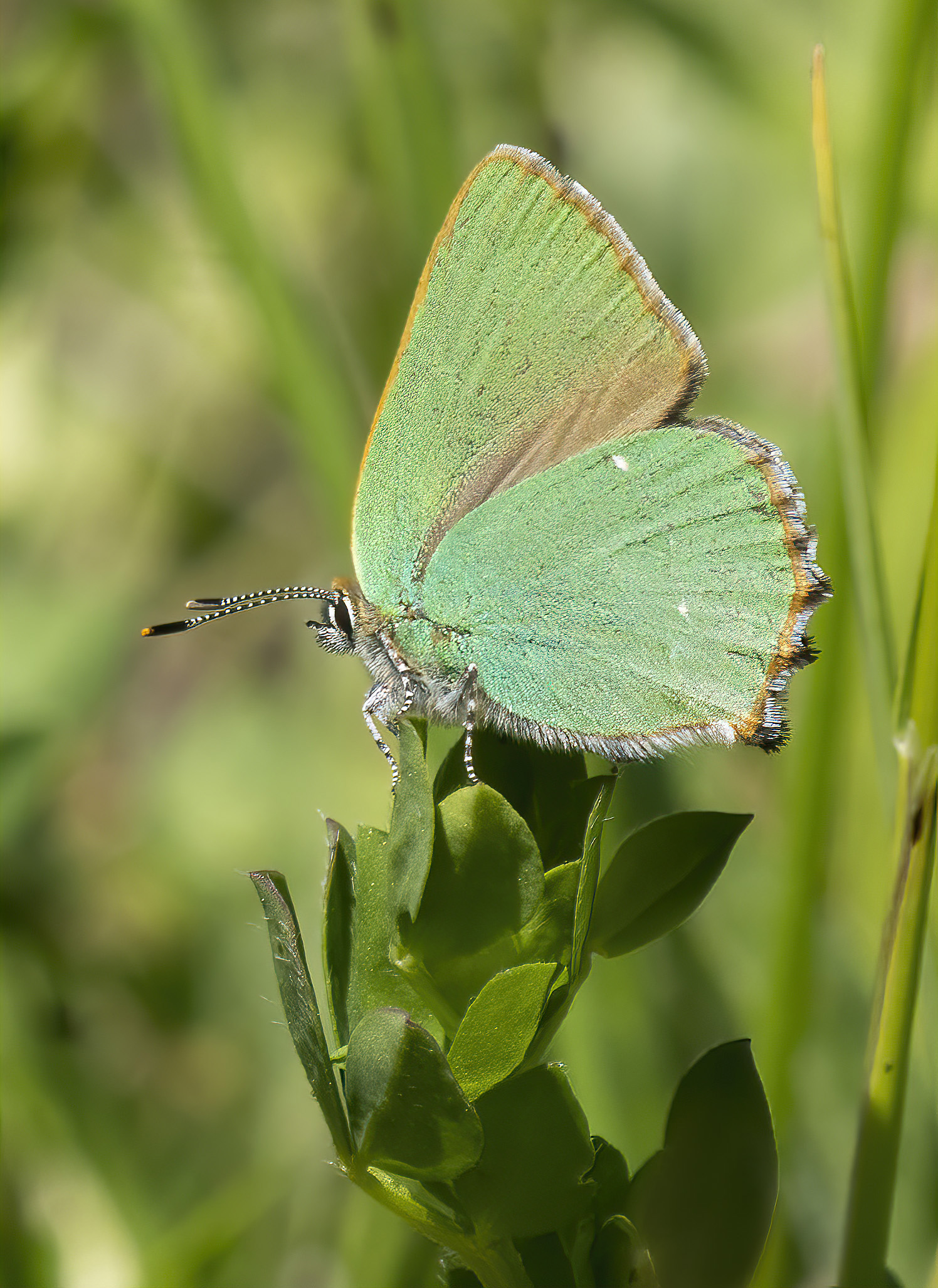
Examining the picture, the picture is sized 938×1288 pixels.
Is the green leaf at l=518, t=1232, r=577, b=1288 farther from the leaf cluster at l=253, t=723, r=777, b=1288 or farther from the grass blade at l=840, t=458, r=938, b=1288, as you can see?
the grass blade at l=840, t=458, r=938, b=1288

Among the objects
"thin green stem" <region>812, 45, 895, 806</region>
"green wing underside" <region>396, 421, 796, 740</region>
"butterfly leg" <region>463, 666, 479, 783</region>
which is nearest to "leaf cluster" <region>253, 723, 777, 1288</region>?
"butterfly leg" <region>463, 666, 479, 783</region>

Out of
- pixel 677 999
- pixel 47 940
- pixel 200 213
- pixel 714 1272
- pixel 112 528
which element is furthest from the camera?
pixel 112 528

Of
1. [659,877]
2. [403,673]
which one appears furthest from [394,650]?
[659,877]

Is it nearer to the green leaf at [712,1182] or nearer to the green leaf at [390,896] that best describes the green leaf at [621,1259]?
the green leaf at [712,1182]

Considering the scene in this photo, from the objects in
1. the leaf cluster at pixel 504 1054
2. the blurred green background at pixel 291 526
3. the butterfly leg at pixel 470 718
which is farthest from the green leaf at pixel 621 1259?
the blurred green background at pixel 291 526

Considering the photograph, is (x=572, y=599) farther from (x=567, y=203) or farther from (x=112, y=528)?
(x=112, y=528)

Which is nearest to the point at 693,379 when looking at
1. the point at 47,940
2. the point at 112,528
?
the point at 47,940
